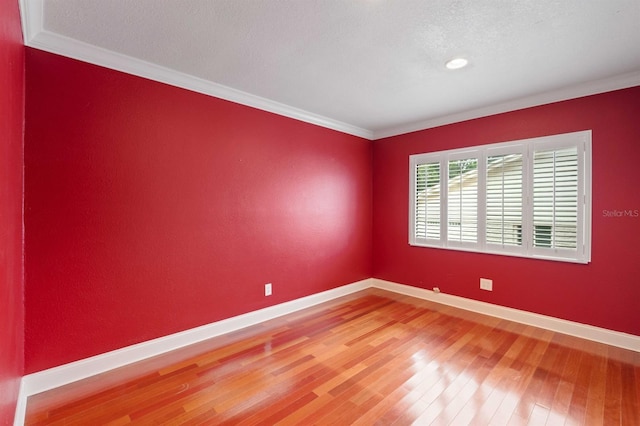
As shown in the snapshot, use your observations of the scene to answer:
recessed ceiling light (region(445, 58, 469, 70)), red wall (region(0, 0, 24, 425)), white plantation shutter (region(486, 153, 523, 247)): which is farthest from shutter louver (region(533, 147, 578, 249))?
red wall (region(0, 0, 24, 425))

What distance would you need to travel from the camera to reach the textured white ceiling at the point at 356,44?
1.79 meters

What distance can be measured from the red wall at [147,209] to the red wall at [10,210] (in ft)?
0.68

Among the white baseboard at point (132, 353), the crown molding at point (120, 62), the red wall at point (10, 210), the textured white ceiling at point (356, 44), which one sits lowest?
the white baseboard at point (132, 353)

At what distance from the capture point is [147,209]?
251 cm

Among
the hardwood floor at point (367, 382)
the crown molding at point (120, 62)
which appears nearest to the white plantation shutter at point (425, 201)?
the hardwood floor at point (367, 382)

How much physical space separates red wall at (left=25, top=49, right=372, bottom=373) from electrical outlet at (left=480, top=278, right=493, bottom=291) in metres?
2.18

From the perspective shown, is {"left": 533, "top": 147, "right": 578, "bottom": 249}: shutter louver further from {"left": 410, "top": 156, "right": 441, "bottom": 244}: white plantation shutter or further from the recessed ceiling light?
the recessed ceiling light

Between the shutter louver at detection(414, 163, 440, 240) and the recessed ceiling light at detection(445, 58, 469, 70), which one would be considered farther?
the shutter louver at detection(414, 163, 440, 240)

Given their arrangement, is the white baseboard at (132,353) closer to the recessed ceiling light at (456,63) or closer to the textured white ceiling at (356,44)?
the textured white ceiling at (356,44)

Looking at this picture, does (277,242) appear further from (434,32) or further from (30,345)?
(434,32)

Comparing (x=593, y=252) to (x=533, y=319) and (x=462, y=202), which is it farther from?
(x=462, y=202)

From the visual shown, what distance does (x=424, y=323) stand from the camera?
3271 millimetres

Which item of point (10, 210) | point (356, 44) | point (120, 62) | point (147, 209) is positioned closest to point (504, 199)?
point (356, 44)

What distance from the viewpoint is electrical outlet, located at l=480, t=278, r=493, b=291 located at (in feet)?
11.6
